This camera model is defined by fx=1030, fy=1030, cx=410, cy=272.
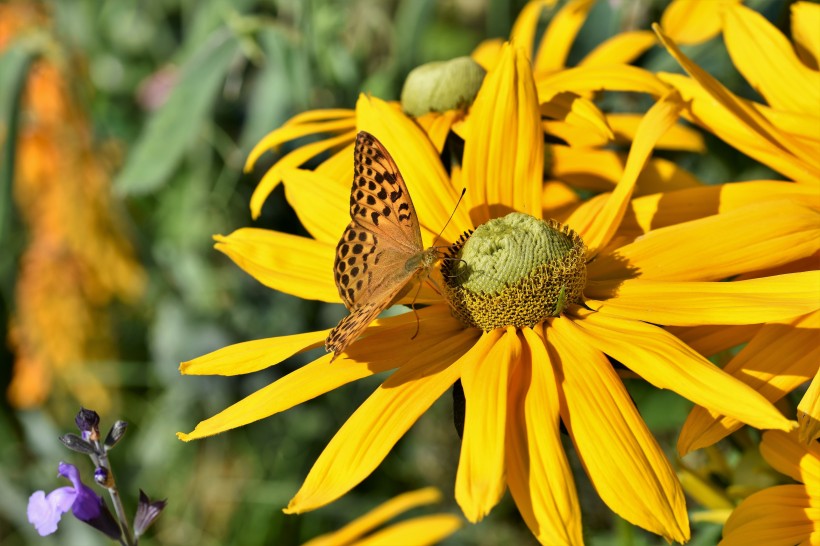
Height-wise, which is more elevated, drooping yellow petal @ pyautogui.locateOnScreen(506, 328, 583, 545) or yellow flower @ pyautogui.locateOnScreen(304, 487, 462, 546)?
drooping yellow petal @ pyautogui.locateOnScreen(506, 328, 583, 545)

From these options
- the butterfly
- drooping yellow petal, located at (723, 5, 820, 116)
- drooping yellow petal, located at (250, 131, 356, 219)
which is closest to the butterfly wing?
the butterfly

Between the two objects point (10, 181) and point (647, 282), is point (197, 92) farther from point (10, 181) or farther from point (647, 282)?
point (647, 282)

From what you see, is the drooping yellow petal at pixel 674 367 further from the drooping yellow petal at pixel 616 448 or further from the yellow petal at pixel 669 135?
the yellow petal at pixel 669 135

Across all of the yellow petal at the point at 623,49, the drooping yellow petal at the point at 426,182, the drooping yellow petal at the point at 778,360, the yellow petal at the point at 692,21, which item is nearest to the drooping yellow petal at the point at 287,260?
the drooping yellow petal at the point at 426,182

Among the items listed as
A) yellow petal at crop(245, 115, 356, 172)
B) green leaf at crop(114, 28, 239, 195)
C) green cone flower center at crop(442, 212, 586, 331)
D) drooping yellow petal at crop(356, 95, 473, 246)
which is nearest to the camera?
green cone flower center at crop(442, 212, 586, 331)

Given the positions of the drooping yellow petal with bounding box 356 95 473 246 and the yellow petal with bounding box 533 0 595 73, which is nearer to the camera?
the drooping yellow petal with bounding box 356 95 473 246

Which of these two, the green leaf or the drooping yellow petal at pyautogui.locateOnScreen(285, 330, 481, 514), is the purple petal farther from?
the green leaf

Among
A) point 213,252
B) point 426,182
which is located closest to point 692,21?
point 426,182

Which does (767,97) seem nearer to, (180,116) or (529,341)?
(529,341)
